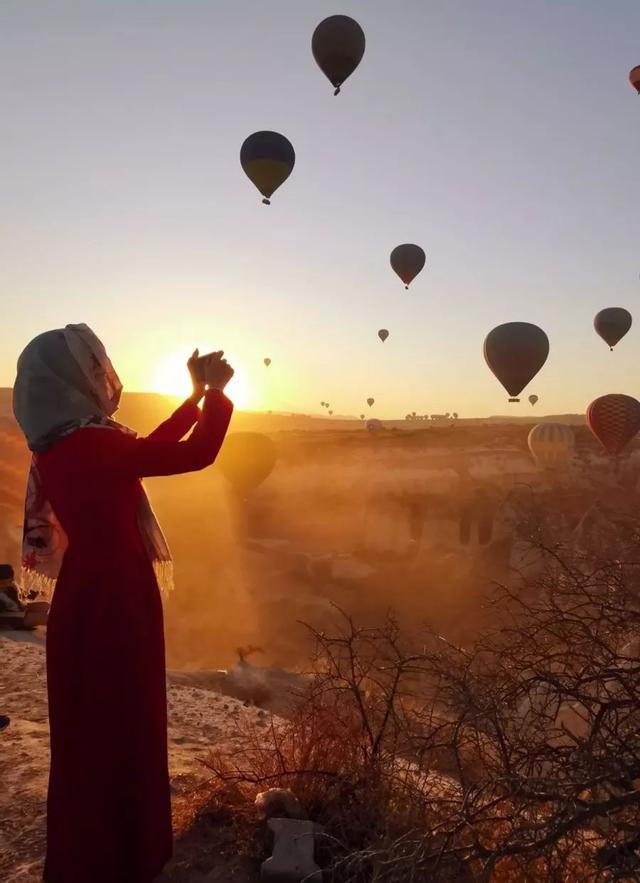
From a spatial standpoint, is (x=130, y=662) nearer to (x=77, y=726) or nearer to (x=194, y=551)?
(x=77, y=726)

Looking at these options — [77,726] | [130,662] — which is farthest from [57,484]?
[77,726]

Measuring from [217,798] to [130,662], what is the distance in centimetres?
142

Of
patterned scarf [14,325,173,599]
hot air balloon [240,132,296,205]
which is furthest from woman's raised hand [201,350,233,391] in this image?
hot air balloon [240,132,296,205]

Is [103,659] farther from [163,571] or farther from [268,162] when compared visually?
[268,162]

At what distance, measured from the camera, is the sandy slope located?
3221mm

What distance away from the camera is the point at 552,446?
3303 cm

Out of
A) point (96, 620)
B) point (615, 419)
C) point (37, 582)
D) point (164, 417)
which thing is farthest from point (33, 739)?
point (164, 417)

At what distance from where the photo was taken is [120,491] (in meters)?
2.61

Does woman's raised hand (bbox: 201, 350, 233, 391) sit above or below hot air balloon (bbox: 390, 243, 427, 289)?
below

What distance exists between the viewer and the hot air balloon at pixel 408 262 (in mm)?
29812

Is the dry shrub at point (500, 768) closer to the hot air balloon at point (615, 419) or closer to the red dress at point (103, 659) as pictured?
the red dress at point (103, 659)

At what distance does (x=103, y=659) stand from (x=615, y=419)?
28.1 m

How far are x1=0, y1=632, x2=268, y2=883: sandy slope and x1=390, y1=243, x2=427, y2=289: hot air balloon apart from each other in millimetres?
24402

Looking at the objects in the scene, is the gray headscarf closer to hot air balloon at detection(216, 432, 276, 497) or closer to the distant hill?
hot air balloon at detection(216, 432, 276, 497)
